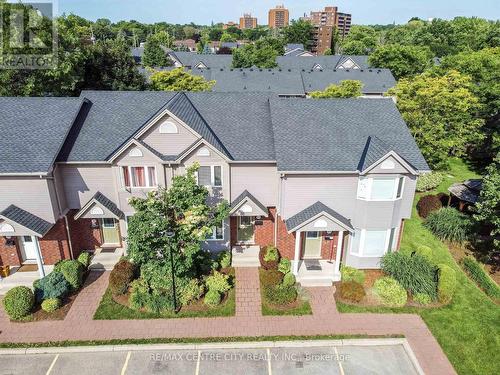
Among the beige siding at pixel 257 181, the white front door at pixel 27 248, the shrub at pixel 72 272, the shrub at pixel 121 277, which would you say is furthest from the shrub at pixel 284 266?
the white front door at pixel 27 248

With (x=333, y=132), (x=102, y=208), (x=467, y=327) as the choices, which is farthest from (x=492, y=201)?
(x=102, y=208)

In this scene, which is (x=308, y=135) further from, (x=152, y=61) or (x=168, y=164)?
(x=152, y=61)

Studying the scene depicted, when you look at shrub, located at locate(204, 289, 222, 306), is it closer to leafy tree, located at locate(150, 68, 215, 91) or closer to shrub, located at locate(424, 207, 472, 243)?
shrub, located at locate(424, 207, 472, 243)

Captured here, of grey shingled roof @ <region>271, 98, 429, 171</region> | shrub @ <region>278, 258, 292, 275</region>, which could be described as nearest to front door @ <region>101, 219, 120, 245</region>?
shrub @ <region>278, 258, 292, 275</region>

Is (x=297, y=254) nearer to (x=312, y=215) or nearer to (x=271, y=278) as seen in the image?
(x=271, y=278)

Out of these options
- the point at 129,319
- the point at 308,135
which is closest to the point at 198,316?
the point at 129,319
